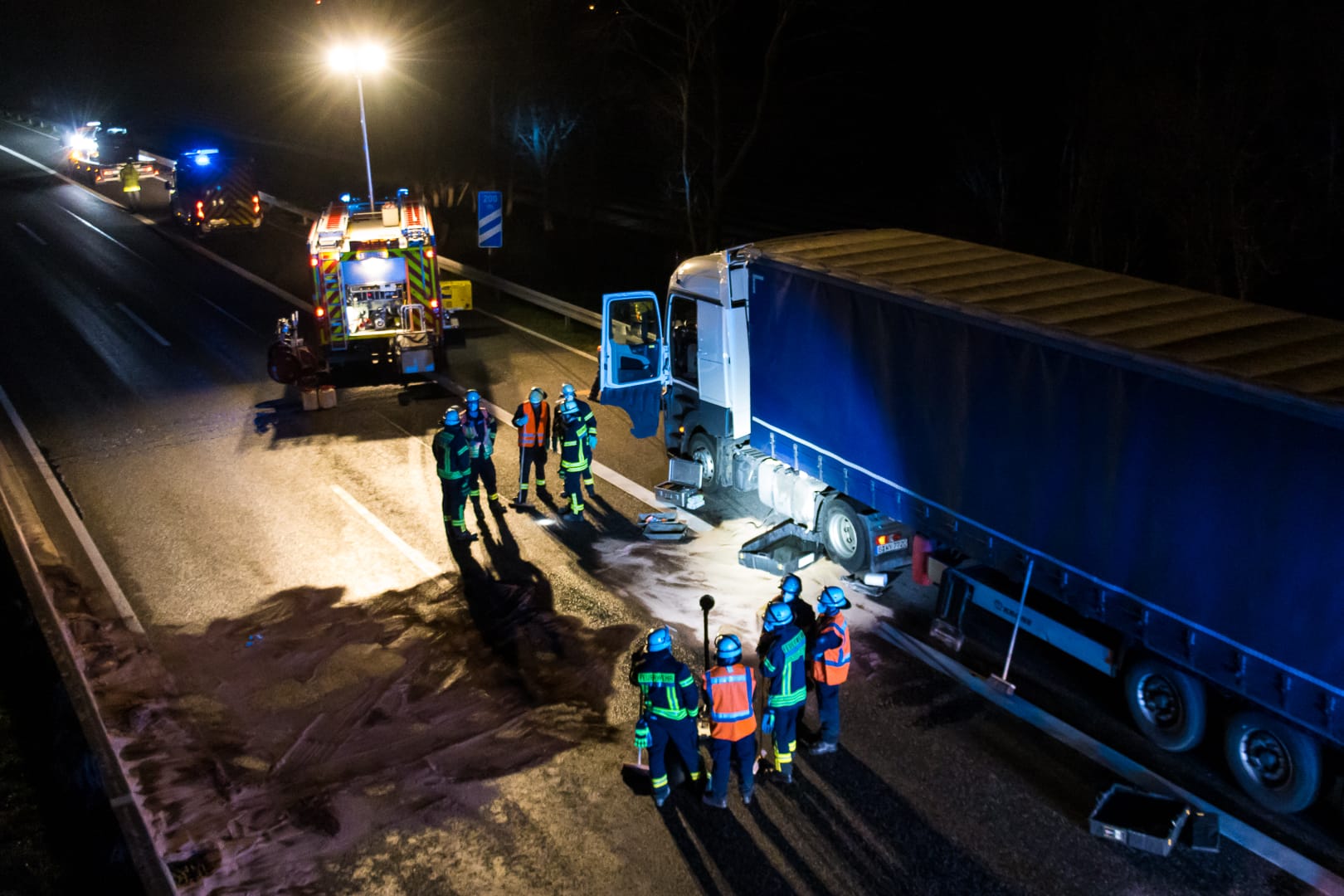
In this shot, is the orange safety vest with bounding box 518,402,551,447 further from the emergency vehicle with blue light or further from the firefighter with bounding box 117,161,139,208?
the firefighter with bounding box 117,161,139,208

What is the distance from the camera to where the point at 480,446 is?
40.8 ft

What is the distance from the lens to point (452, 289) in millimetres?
21328

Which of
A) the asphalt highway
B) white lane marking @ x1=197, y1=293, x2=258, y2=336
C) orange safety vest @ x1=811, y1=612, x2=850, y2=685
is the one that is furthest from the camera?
white lane marking @ x1=197, y1=293, x2=258, y2=336

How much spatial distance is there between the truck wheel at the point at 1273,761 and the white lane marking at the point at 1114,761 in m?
0.30

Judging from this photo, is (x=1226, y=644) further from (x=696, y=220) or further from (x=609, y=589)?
(x=696, y=220)

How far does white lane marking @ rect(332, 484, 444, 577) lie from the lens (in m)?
11.5

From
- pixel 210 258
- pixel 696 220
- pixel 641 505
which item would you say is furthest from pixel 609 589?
pixel 210 258

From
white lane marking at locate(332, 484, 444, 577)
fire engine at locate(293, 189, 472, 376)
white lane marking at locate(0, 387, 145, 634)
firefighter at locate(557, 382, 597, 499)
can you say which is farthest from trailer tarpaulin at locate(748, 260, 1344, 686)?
fire engine at locate(293, 189, 472, 376)

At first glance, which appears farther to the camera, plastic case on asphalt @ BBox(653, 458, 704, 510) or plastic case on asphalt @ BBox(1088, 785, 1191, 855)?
plastic case on asphalt @ BBox(653, 458, 704, 510)

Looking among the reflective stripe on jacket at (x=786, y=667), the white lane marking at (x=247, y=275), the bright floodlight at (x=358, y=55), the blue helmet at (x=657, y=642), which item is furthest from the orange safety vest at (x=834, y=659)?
the bright floodlight at (x=358, y=55)

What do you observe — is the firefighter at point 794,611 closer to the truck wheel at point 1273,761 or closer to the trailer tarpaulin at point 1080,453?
the trailer tarpaulin at point 1080,453

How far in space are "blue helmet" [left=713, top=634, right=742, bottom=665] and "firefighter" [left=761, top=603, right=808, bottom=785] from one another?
51 centimetres

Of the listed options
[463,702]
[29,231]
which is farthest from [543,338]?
[29,231]

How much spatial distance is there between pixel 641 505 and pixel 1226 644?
7065mm
